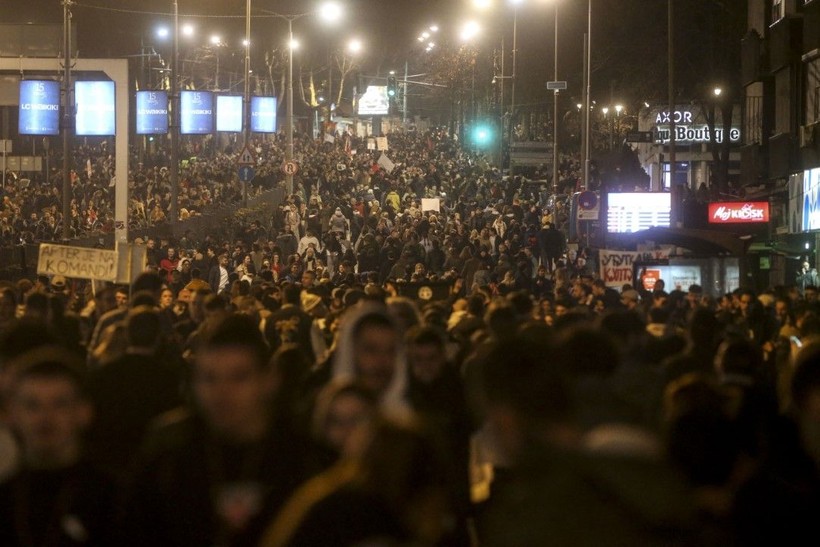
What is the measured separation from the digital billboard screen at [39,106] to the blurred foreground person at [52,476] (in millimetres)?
33636

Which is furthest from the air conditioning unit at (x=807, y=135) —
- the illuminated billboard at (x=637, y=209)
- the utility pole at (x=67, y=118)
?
the utility pole at (x=67, y=118)

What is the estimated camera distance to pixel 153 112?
45875 millimetres

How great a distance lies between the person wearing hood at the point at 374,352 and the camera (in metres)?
6.37

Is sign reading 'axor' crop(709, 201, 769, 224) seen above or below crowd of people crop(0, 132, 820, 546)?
above

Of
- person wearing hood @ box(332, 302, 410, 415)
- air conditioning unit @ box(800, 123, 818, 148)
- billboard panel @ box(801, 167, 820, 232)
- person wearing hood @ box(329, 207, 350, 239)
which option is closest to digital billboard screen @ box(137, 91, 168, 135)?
person wearing hood @ box(329, 207, 350, 239)

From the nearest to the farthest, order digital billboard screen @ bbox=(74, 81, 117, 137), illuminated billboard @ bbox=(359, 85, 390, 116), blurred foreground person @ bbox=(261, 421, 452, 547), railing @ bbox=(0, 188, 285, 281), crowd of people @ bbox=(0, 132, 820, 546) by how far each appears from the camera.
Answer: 1. crowd of people @ bbox=(0, 132, 820, 546)
2. blurred foreground person @ bbox=(261, 421, 452, 547)
3. railing @ bbox=(0, 188, 285, 281)
4. digital billboard screen @ bbox=(74, 81, 117, 137)
5. illuminated billboard @ bbox=(359, 85, 390, 116)

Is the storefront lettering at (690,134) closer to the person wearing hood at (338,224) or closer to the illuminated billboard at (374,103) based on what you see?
the person wearing hood at (338,224)

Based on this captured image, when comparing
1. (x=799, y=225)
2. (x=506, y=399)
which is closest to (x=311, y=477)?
(x=506, y=399)

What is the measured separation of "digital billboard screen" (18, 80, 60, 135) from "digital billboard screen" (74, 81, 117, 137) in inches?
21.5

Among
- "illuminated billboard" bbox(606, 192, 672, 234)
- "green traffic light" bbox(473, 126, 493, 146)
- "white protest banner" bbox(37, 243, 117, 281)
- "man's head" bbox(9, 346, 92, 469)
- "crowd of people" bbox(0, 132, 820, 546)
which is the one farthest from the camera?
"green traffic light" bbox(473, 126, 493, 146)

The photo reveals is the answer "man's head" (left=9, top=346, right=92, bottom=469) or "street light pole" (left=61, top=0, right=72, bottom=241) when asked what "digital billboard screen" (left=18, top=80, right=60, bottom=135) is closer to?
"street light pole" (left=61, top=0, right=72, bottom=241)

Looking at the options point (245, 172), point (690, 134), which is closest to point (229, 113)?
point (245, 172)

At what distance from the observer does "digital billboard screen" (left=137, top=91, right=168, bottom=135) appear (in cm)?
4569

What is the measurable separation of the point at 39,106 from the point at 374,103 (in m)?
73.4
